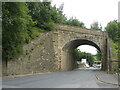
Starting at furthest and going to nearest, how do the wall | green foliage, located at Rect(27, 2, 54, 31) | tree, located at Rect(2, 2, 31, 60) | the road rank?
green foliage, located at Rect(27, 2, 54, 31), the wall, tree, located at Rect(2, 2, 31, 60), the road

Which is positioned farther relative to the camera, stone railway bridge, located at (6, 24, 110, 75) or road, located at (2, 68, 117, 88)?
stone railway bridge, located at (6, 24, 110, 75)

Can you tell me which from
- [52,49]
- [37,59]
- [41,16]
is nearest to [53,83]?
[37,59]

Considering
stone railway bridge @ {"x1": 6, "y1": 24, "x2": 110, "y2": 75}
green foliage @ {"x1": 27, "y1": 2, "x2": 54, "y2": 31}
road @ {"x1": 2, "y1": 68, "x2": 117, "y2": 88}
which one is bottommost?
road @ {"x1": 2, "y1": 68, "x2": 117, "y2": 88}

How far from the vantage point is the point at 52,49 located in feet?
105

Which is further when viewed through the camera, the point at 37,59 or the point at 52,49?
the point at 52,49

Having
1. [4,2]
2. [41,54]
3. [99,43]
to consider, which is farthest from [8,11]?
[99,43]

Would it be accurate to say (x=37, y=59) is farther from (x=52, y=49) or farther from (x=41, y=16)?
(x=41, y=16)

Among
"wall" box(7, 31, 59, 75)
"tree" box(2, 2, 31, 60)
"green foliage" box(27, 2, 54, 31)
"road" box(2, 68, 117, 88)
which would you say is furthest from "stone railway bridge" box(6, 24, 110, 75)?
"road" box(2, 68, 117, 88)

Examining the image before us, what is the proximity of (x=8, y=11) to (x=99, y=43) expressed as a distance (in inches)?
888

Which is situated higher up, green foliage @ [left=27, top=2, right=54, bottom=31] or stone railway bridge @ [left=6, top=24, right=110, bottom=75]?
green foliage @ [left=27, top=2, right=54, bottom=31]

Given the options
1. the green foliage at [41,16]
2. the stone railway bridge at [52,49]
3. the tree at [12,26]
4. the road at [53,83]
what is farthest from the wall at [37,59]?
the road at [53,83]

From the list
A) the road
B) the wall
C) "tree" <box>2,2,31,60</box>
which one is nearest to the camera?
the road

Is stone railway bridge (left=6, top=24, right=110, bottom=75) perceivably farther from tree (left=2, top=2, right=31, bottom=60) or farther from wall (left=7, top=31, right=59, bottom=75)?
tree (left=2, top=2, right=31, bottom=60)

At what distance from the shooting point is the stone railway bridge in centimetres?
2526
